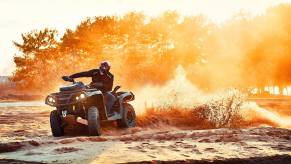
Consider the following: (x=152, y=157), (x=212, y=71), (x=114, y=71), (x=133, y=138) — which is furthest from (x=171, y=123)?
(x=212, y=71)

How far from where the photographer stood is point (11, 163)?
322 inches

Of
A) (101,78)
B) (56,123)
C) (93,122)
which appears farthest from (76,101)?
(101,78)

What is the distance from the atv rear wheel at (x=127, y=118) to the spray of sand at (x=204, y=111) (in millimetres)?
1634

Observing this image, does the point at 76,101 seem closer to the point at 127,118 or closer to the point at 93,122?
the point at 93,122

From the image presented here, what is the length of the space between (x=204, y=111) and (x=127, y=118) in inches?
156

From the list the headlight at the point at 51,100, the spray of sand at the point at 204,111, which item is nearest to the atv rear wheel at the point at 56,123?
the headlight at the point at 51,100

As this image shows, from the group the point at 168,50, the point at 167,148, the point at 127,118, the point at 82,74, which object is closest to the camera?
the point at 167,148

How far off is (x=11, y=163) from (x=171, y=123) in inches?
→ 400

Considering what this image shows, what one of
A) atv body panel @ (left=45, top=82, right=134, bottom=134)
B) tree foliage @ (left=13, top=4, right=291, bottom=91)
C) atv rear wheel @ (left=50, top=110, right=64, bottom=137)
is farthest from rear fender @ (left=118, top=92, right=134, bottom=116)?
tree foliage @ (left=13, top=4, right=291, bottom=91)

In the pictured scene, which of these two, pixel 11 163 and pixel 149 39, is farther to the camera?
pixel 149 39

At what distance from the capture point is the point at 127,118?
15359 mm

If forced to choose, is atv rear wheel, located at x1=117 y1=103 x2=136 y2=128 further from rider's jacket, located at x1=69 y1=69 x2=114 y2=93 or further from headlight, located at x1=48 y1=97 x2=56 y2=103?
headlight, located at x1=48 y1=97 x2=56 y2=103

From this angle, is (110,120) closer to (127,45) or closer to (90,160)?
(90,160)

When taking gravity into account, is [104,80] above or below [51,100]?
above
